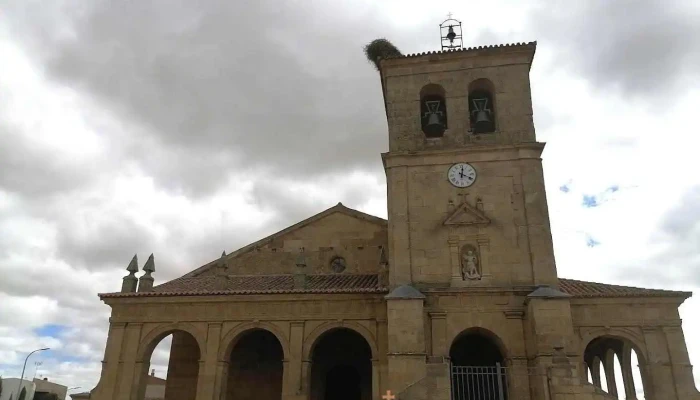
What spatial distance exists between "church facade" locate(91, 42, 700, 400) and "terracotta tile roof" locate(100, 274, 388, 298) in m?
0.09

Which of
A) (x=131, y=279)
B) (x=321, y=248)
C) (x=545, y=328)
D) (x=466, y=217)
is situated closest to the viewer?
(x=545, y=328)

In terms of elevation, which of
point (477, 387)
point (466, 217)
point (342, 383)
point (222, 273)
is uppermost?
point (466, 217)

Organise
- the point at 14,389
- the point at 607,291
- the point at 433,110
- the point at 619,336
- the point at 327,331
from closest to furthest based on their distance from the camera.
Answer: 1. the point at 619,336
2. the point at 607,291
3. the point at 327,331
4. the point at 433,110
5. the point at 14,389

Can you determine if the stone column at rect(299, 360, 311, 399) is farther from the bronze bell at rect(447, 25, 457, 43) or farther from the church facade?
the bronze bell at rect(447, 25, 457, 43)

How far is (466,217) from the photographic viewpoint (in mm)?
16969

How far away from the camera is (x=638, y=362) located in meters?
16.2

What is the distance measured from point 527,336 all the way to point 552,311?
107 centimetres

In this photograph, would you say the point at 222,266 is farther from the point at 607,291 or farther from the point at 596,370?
the point at 596,370

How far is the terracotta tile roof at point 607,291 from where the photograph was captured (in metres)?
16.3

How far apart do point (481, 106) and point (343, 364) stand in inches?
435

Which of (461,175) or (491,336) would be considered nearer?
(491,336)

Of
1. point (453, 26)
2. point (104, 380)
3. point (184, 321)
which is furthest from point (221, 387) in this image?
point (453, 26)

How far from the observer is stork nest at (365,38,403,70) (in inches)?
804

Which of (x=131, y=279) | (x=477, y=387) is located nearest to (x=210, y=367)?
(x=131, y=279)
